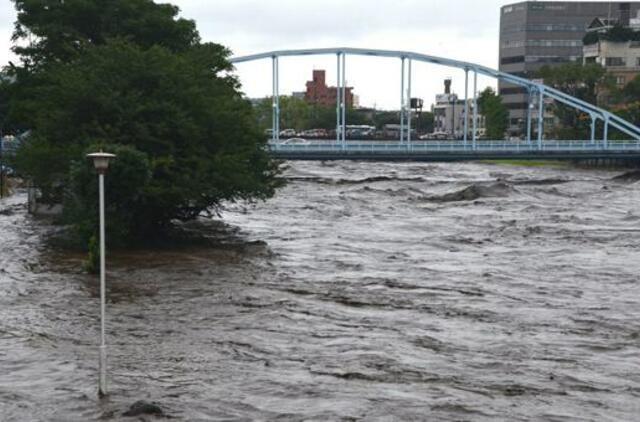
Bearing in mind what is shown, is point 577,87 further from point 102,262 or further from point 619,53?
point 102,262

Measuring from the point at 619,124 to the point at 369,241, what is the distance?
8352cm

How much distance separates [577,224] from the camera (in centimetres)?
5547

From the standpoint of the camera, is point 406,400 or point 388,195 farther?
point 388,195

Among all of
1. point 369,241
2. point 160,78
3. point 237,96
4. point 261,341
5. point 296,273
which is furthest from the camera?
point 237,96

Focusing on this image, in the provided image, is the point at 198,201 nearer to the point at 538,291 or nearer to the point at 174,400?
the point at 538,291

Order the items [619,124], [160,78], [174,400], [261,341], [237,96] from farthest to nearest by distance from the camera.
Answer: [619,124]
[237,96]
[160,78]
[261,341]
[174,400]

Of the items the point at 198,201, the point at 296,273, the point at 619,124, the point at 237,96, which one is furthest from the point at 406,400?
the point at 619,124

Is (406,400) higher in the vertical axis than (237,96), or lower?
lower

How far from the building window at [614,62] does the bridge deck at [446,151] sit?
2061 inches

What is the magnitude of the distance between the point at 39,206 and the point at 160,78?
62.1ft

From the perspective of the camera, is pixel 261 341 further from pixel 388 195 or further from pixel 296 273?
pixel 388 195

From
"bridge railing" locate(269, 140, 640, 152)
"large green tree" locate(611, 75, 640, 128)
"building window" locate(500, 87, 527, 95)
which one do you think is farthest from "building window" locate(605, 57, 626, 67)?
"bridge railing" locate(269, 140, 640, 152)

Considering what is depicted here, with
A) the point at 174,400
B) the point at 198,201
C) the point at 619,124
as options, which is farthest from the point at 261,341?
the point at 619,124

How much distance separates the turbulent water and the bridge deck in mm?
43900
